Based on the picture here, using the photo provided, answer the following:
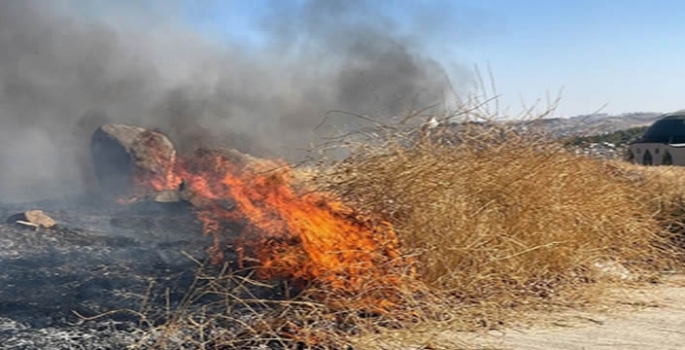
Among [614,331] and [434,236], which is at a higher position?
[434,236]

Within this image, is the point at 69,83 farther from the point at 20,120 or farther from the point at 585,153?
the point at 585,153

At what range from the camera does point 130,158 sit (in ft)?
40.7

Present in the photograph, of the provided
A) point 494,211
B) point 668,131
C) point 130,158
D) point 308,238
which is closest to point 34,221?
point 130,158

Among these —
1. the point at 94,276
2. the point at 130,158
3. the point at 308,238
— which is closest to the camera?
the point at 308,238

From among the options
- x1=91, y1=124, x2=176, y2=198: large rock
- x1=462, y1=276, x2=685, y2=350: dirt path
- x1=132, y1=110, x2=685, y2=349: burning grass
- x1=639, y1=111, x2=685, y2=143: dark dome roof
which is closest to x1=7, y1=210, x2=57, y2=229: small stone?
x1=132, y1=110, x2=685, y2=349: burning grass

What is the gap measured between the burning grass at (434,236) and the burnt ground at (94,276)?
0.57 metres

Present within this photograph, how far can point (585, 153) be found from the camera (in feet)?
25.4

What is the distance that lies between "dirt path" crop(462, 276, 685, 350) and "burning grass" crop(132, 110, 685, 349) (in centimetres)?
28

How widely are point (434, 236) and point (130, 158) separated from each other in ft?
25.9

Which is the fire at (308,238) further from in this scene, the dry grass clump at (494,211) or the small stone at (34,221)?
A: the small stone at (34,221)

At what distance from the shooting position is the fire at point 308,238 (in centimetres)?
534

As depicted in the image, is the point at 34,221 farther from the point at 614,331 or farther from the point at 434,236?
the point at 614,331

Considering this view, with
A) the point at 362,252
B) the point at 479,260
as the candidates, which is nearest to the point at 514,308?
the point at 479,260

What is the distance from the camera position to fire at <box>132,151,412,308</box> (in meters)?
5.34
